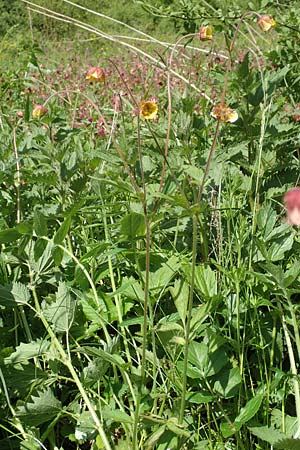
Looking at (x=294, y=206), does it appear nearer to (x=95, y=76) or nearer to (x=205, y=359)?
(x=205, y=359)

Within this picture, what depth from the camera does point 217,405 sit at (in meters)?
1.00

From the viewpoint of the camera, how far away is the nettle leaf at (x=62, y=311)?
1008 mm

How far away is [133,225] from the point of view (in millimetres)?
1039

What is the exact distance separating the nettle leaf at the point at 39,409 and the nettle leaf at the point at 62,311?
110mm

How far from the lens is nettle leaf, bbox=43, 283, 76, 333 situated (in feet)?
3.31

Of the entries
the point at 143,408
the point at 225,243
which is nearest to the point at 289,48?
the point at 225,243

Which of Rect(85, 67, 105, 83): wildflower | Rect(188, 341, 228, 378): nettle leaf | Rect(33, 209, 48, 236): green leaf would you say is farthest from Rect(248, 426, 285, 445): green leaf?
Rect(85, 67, 105, 83): wildflower

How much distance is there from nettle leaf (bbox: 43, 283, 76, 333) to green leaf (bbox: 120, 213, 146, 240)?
0.14 meters

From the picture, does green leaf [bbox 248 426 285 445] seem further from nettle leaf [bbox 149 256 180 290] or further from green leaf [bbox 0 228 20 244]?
green leaf [bbox 0 228 20 244]

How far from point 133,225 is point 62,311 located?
0.18 m

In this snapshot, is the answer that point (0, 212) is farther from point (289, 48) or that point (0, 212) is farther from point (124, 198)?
point (289, 48)

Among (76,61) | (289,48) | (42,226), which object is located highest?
(289,48)

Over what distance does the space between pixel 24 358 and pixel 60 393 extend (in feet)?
0.48

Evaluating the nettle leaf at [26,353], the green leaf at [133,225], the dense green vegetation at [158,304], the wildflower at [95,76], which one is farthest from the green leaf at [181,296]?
the wildflower at [95,76]
